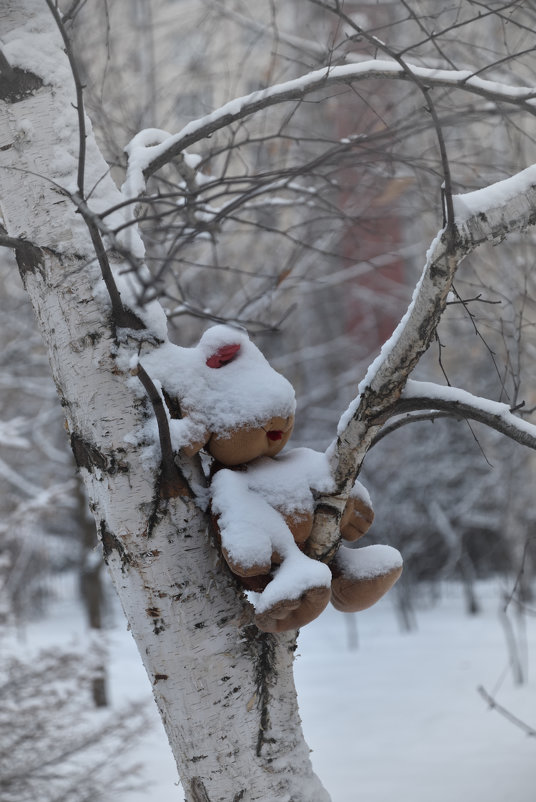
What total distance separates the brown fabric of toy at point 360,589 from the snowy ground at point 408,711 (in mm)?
2760

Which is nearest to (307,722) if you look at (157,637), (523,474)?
(523,474)

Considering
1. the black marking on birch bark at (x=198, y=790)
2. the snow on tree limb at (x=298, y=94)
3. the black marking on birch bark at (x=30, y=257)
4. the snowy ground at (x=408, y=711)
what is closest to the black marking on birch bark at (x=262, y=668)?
the black marking on birch bark at (x=198, y=790)

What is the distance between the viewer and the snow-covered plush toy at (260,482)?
137cm

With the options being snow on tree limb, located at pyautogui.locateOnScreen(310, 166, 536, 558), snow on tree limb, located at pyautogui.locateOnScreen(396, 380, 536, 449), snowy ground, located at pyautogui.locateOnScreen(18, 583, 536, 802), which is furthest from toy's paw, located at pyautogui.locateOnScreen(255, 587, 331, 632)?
snowy ground, located at pyautogui.locateOnScreen(18, 583, 536, 802)

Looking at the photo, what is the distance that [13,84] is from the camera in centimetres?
160

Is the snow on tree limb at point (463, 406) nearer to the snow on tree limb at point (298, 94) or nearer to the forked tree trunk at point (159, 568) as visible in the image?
the forked tree trunk at point (159, 568)

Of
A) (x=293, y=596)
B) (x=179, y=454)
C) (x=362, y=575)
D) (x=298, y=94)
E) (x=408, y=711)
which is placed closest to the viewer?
(x=293, y=596)

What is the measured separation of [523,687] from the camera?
703 cm

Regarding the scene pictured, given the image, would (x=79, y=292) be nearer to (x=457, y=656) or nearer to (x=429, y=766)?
(x=429, y=766)

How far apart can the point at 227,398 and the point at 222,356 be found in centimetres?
9

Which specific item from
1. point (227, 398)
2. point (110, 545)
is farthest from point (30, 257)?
point (110, 545)

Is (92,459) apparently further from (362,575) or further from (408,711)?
(408,711)

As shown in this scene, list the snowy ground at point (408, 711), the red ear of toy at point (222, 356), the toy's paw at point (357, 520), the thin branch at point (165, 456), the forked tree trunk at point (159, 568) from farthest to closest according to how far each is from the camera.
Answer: the snowy ground at point (408, 711)
the toy's paw at point (357, 520)
the red ear of toy at point (222, 356)
the forked tree trunk at point (159, 568)
the thin branch at point (165, 456)

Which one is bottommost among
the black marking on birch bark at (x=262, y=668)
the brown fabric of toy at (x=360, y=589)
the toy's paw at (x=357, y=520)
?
Answer: the black marking on birch bark at (x=262, y=668)
